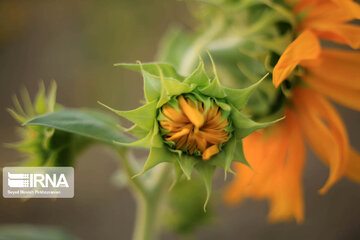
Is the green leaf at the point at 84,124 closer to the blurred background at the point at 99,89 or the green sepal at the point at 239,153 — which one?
the green sepal at the point at 239,153

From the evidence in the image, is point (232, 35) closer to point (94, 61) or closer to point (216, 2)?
point (216, 2)

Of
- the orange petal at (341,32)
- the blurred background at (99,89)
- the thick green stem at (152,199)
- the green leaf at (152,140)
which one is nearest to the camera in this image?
the green leaf at (152,140)

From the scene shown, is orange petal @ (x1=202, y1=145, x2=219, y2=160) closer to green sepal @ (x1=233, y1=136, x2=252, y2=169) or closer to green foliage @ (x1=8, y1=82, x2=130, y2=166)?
green sepal @ (x1=233, y1=136, x2=252, y2=169)

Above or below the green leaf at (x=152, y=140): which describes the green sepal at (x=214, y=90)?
above

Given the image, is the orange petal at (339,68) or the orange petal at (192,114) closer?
the orange petal at (192,114)

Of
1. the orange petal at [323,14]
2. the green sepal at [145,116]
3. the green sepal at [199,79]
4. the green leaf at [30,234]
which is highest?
the orange petal at [323,14]

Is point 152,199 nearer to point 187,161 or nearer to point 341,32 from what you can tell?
point 187,161

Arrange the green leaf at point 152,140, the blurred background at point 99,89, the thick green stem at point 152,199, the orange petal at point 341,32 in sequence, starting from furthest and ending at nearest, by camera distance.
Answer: the blurred background at point 99,89, the thick green stem at point 152,199, the orange petal at point 341,32, the green leaf at point 152,140

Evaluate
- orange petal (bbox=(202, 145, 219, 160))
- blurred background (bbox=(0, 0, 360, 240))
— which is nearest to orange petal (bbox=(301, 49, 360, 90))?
orange petal (bbox=(202, 145, 219, 160))

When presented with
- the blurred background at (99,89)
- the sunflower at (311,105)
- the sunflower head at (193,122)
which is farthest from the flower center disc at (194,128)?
the blurred background at (99,89)
